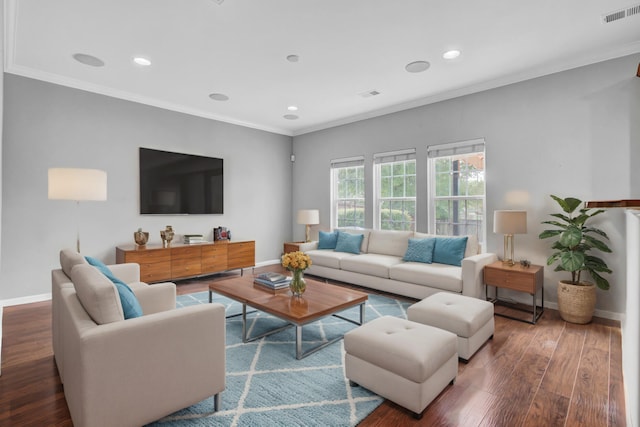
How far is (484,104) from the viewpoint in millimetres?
4121

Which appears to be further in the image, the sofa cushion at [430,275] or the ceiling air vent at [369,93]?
the ceiling air vent at [369,93]

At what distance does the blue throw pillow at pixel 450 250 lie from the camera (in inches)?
154

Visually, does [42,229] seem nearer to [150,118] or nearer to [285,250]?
[150,118]

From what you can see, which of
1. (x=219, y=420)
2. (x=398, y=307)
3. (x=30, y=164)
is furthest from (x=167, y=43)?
(x=398, y=307)

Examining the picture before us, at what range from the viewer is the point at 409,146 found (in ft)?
16.1

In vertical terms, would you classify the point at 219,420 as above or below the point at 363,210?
below

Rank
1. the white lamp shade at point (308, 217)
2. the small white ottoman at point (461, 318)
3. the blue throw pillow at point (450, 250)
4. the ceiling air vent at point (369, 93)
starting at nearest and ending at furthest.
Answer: the small white ottoman at point (461, 318) < the blue throw pillow at point (450, 250) < the ceiling air vent at point (369, 93) < the white lamp shade at point (308, 217)

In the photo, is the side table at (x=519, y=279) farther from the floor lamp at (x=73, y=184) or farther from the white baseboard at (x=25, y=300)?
the white baseboard at (x=25, y=300)

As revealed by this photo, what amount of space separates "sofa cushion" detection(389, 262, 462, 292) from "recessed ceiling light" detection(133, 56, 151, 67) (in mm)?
3632

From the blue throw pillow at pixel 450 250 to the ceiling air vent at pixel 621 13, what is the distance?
94.4 inches

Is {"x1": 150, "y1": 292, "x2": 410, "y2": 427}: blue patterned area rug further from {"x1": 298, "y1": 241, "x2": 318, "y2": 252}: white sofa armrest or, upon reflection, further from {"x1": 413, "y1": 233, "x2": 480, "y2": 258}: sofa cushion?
{"x1": 298, "y1": 241, "x2": 318, "y2": 252}: white sofa armrest

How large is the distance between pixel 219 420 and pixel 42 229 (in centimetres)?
359

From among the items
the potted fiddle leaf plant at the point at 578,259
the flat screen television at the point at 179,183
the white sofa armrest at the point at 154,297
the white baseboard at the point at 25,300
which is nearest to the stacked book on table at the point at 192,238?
the flat screen television at the point at 179,183

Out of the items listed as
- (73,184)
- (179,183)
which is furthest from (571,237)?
(179,183)
